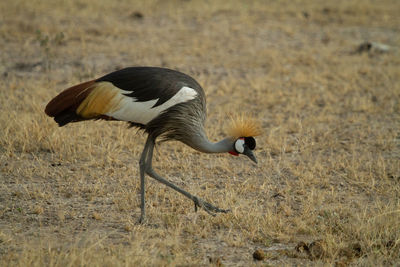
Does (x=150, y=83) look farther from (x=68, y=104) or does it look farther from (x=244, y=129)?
(x=244, y=129)

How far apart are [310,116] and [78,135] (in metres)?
3.14

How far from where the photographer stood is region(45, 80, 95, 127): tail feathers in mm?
4418

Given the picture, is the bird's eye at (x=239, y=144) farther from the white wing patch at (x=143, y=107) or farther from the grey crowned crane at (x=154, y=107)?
the white wing patch at (x=143, y=107)

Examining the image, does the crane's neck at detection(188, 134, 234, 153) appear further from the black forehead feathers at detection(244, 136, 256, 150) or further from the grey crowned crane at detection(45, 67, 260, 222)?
the black forehead feathers at detection(244, 136, 256, 150)

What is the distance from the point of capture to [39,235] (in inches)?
160

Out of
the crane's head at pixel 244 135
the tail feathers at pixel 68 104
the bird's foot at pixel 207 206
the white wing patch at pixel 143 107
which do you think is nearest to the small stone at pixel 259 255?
the bird's foot at pixel 207 206

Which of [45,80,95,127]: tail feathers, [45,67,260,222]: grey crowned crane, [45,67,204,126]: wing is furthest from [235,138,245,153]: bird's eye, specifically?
[45,80,95,127]: tail feathers

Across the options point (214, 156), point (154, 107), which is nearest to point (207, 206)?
point (154, 107)

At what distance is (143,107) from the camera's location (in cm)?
437

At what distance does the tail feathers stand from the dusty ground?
0.80 meters

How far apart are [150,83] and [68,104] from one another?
2.33 ft

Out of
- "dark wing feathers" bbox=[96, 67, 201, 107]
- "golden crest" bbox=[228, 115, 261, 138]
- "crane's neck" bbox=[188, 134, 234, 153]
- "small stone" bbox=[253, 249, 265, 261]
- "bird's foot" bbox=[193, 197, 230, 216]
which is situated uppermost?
"dark wing feathers" bbox=[96, 67, 201, 107]

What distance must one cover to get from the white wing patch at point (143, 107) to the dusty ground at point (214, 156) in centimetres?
84

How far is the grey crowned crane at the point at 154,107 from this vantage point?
436 centimetres
